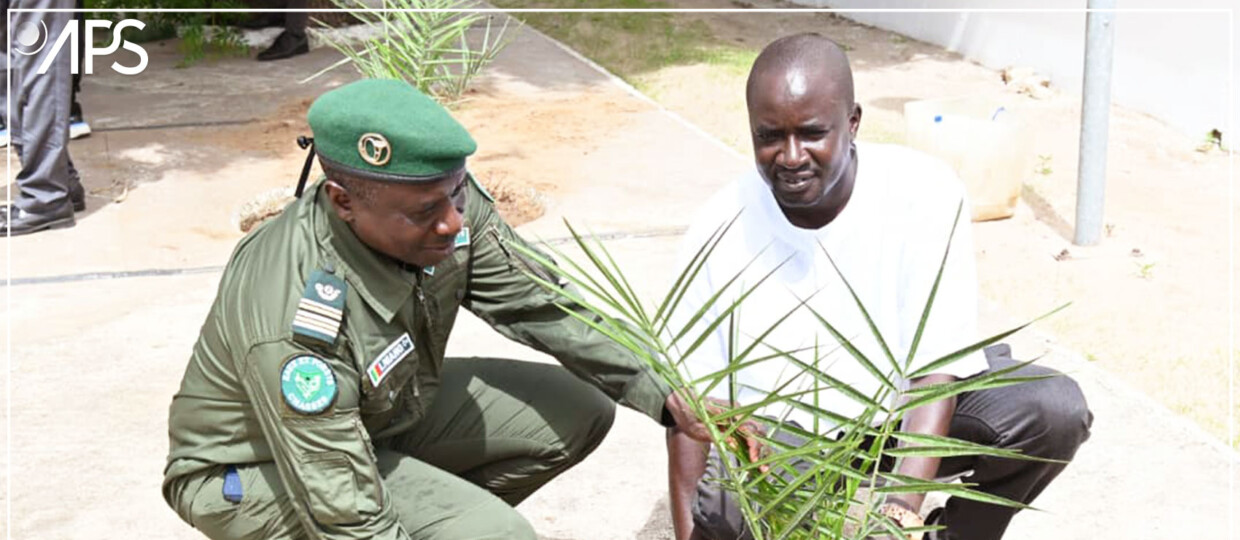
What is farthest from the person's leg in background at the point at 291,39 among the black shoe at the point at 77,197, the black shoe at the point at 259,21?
the black shoe at the point at 77,197

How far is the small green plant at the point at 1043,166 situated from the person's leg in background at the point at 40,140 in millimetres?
4152

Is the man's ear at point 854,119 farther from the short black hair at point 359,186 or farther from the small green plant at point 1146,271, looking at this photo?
the small green plant at point 1146,271

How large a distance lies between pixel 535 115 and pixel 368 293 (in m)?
5.66

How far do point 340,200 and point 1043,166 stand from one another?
506 centimetres

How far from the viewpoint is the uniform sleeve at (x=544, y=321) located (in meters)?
3.17

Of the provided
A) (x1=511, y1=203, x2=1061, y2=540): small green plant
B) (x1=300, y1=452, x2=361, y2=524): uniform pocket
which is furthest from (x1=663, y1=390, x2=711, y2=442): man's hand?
(x1=300, y1=452, x2=361, y2=524): uniform pocket

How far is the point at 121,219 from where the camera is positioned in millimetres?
6648

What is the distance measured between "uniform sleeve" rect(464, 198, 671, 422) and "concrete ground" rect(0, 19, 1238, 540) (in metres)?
0.71

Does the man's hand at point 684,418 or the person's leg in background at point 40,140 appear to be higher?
the man's hand at point 684,418

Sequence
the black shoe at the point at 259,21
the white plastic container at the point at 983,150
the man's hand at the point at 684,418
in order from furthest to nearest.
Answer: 1. the black shoe at the point at 259,21
2. the white plastic container at the point at 983,150
3. the man's hand at the point at 684,418

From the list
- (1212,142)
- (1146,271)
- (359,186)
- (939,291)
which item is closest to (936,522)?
(939,291)

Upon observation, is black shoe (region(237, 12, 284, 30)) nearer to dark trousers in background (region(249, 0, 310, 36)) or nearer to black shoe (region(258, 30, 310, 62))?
dark trousers in background (region(249, 0, 310, 36))

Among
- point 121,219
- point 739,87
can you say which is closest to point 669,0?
point 739,87

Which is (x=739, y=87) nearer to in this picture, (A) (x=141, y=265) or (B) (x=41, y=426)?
(A) (x=141, y=265)
